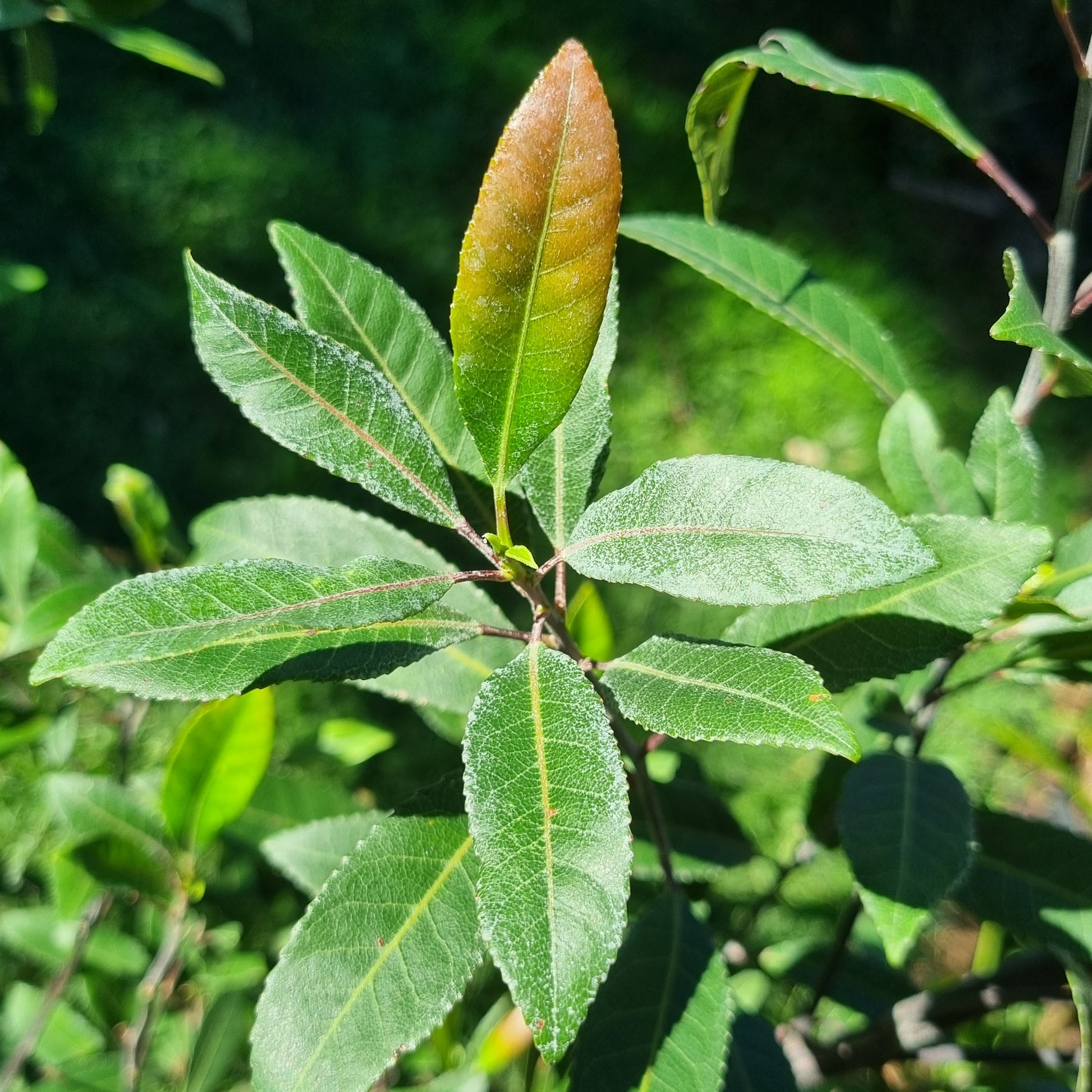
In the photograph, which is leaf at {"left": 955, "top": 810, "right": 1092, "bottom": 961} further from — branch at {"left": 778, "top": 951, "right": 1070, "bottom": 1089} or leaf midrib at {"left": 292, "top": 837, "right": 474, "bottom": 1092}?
leaf midrib at {"left": 292, "top": 837, "right": 474, "bottom": 1092}

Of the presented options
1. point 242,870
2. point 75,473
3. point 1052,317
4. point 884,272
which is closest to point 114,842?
point 242,870

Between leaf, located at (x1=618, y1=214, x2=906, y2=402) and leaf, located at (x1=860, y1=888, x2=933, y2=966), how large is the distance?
587 millimetres

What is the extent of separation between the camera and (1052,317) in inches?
35.8

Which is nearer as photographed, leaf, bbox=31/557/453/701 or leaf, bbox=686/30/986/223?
leaf, bbox=31/557/453/701

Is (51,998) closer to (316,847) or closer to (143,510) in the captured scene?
(316,847)

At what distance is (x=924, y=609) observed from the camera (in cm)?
83

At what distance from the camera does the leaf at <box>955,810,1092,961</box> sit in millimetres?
1051

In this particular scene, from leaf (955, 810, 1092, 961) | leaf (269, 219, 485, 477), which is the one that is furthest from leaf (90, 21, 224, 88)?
leaf (955, 810, 1092, 961)

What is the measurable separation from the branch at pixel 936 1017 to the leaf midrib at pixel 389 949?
0.63 metres

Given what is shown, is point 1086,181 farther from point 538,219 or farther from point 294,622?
point 294,622

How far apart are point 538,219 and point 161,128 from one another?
290 centimetres

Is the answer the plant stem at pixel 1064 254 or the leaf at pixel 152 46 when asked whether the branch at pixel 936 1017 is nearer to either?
the plant stem at pixel 1064 254

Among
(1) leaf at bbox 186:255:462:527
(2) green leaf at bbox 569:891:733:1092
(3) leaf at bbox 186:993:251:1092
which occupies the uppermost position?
(1) leaf at bbox 186:255:462:527

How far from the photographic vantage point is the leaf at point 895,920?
0.80m
